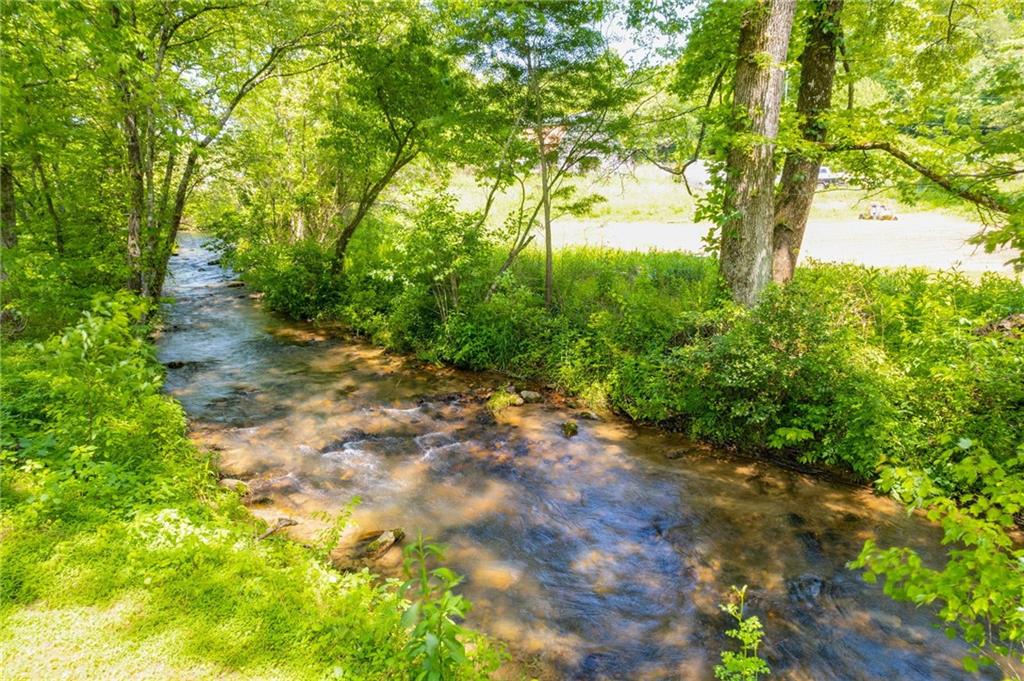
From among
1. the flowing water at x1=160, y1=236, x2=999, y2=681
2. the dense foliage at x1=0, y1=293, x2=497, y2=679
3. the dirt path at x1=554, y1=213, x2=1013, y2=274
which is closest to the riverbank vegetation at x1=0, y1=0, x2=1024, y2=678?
the dense foliage at x1=0, y1=293, x2=497, y2=679

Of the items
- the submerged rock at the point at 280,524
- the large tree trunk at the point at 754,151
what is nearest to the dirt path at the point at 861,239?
the large tree trunk at the point at 754,151

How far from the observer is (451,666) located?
101 inches

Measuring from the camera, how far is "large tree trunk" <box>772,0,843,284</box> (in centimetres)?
804

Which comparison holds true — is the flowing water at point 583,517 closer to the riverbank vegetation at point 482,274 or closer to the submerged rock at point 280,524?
the submerged rock at point 280,524

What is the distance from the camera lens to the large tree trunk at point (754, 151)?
Answer: 6547 millimetres

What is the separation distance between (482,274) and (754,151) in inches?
224

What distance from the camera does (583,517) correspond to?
588 cm

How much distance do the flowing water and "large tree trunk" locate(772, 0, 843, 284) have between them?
4495 mm

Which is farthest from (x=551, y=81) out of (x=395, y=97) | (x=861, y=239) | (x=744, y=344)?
(x=861, y=239)

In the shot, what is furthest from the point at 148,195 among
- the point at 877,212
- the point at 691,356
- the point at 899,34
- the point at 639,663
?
the point at 877,212

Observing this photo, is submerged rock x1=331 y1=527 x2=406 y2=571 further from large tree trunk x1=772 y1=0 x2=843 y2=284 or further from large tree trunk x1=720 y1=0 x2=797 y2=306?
large tree trunk x1=772 y1=0 x2=843 y2=284

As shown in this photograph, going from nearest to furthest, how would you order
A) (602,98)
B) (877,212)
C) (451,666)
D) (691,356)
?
(451,666)
(691,356)
(602,98)
(877,212)

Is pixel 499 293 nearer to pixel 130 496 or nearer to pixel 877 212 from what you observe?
pixel 130 496

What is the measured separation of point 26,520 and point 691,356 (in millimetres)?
6924
